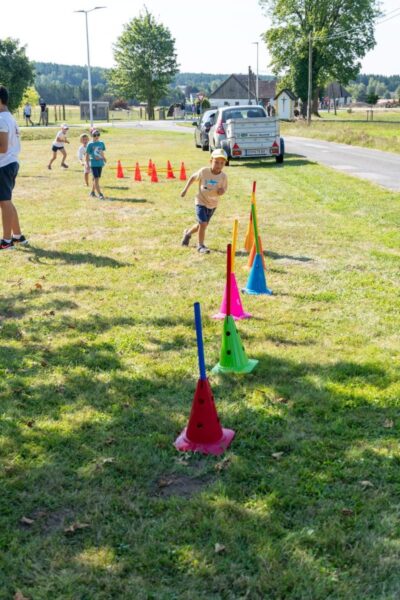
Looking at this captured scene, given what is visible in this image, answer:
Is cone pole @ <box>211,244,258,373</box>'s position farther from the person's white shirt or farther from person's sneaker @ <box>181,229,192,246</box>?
the person's white shirt

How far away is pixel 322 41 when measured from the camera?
73.4 metres

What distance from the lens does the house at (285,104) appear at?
243ft

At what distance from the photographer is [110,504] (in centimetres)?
342

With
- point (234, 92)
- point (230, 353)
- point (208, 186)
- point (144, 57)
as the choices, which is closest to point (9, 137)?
point (208, 186)

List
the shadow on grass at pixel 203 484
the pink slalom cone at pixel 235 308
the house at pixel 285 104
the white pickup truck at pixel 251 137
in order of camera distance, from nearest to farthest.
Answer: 1. the shadow on grass at pixel 203 484
2. the pink slalom cone at pixel 235 308
3. the white pickup truck at pixel 251 137
4. the house at pixel 285 104

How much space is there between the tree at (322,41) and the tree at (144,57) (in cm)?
1971

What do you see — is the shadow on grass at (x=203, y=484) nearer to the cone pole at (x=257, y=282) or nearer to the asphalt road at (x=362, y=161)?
the cone pole at (x=257, y=282)

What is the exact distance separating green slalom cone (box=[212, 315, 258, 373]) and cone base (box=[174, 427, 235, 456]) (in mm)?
1016

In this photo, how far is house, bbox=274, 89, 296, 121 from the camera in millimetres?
74056

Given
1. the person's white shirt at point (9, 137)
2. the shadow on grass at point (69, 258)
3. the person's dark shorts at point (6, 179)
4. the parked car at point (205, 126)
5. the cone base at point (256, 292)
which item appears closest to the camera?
the cone base at point (256, 292)

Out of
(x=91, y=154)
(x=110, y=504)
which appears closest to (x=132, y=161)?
(x=91, y=154)

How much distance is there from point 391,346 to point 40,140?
39.7m

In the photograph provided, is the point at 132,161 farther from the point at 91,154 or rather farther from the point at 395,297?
the point at 395,297

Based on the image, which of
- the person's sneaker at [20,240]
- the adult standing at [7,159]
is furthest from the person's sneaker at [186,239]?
the adult standing at [7,159]
